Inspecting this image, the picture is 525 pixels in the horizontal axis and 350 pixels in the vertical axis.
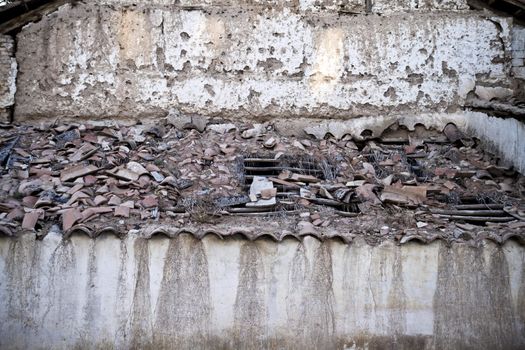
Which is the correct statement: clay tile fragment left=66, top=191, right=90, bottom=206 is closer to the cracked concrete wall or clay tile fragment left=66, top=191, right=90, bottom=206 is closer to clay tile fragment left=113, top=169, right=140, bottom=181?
clay tile fragment left=113, top=169, right=140, bottom=181

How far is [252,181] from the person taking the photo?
26.5 feet

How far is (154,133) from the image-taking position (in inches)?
352

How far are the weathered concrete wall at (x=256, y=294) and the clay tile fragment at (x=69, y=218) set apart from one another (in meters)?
0.15

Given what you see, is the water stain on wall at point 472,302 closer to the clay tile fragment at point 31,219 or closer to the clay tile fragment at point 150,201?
the clay tile fragment at point 150,201

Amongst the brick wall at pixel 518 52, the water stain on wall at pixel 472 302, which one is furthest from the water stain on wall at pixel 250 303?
the brick wall at pixel 518 52

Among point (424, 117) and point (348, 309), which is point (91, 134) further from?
point (424, 117)

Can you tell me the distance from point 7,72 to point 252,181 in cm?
393

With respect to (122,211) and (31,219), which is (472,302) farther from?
(31,219)

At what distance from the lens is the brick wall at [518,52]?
968 centimetres

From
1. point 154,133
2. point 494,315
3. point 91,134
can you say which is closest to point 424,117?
point 494,315

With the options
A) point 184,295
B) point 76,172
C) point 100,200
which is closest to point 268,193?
point 184,295

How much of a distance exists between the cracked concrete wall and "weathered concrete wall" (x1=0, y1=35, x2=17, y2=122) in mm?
110

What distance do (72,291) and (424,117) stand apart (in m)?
5.80

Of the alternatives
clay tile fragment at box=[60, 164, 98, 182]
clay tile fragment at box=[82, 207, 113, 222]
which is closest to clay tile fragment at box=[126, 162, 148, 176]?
clay tile fragment at box=[60, 164, 98, 182]
